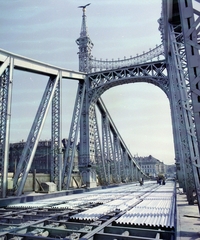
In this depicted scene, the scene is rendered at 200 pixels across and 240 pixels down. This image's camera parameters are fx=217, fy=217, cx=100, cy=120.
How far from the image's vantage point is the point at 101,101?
27984 mm

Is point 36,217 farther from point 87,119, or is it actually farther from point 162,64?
point 162,64

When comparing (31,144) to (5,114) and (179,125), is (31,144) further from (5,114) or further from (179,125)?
(179,125)

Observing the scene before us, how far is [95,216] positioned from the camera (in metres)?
6.66

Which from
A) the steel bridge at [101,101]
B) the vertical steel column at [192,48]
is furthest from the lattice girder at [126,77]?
the vertical steel column at [192,48]

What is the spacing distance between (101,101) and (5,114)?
16747mm

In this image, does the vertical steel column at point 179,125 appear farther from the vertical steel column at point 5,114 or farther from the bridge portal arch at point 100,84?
the vertical steel column at point 5,114

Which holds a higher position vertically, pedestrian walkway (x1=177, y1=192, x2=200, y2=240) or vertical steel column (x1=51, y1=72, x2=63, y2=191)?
vertical steel column (x1=51, y1=72, x2=63, y2=191)

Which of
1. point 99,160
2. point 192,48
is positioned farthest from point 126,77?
point 192,48

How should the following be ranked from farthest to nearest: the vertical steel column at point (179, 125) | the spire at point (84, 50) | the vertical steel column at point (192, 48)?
1. the spire at point (84, 50)
2. the vertical steel column at point (179, 125)
3. the vertical steel column at point (192, 48)

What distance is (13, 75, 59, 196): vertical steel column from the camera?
12836 mm

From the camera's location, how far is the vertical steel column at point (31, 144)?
12.8m

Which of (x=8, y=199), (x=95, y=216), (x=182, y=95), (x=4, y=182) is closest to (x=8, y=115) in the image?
(x=4, y=182)

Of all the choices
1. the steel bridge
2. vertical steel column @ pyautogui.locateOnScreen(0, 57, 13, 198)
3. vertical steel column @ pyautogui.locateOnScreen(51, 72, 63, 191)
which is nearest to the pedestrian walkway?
the steel bridge

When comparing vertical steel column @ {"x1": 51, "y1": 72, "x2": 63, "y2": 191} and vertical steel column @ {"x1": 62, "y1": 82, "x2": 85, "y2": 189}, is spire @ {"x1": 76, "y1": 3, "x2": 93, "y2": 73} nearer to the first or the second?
vertical steel column @ {"x1": 62, "y1": 82, "x2": 85, "y2": 189}
